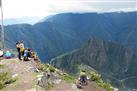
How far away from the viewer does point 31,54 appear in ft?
164

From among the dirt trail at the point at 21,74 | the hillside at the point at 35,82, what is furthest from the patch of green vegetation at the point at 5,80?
the dirt trail at the point at 21,74

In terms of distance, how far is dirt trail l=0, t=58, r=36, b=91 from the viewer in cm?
4091

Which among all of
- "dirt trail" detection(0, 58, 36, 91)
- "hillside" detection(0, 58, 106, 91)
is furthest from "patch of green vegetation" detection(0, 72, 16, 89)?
"dirt trail" detection(0, 58, 36, 91)

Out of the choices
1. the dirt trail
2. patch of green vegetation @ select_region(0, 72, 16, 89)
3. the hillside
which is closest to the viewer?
the hillside

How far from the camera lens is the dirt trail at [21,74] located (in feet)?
134

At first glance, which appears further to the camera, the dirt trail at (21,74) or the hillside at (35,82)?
the dirt trail at (21,74)

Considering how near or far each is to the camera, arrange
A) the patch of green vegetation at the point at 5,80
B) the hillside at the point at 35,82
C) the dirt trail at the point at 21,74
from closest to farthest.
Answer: the hillside at the point at 35,82 < the dirt trail at the point at 21,74 < the patch of green vegetation at the point at 5,80

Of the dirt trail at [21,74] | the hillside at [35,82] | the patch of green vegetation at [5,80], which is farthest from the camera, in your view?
the patch of green vegetation at [5,80]

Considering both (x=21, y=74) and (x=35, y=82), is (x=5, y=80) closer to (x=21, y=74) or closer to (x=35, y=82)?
(x=21, y=74)

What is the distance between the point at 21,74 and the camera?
146ft

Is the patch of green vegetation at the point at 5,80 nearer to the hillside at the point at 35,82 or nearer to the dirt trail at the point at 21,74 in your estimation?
the hillside at the point at 35,82

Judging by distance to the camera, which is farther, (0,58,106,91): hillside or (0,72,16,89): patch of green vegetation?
(0,72,16,89): patch of green vegetation

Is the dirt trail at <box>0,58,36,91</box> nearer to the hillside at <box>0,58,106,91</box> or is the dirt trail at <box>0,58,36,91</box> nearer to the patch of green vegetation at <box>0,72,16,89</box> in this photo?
the hillside at <box>0,58,106,91</box>

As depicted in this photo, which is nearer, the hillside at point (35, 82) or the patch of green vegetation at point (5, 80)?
the hillside at point (35, 82)
